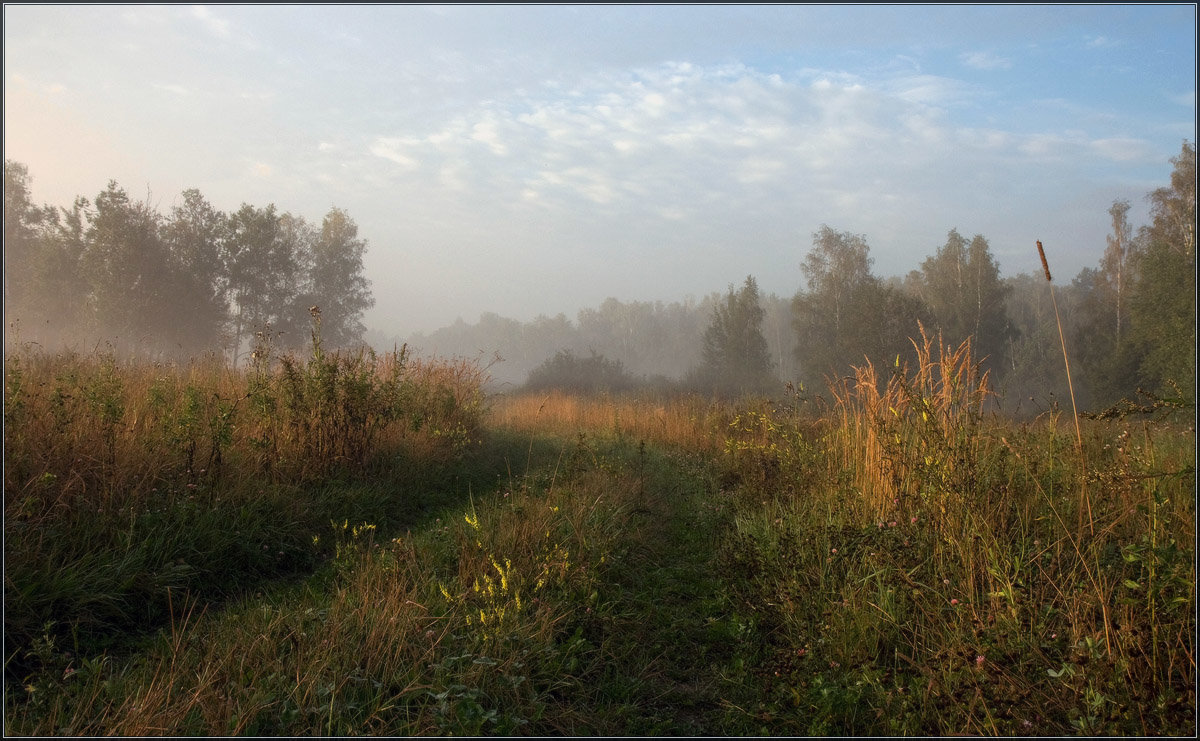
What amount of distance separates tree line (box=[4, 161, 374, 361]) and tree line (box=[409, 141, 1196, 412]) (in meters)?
16.2

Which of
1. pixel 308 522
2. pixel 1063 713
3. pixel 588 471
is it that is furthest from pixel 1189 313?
pixel 308 522

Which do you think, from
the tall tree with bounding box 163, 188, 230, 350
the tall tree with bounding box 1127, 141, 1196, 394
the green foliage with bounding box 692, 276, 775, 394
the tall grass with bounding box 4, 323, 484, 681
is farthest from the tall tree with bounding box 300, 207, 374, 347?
the tall tree with bounding box 1127, 141, 1196, 394

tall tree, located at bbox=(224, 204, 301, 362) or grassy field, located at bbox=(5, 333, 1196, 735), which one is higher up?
tall tree, located at bbox=(224, 204, 301, 362)

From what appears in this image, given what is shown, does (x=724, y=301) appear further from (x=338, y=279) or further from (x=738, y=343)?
(x=338, y=279)

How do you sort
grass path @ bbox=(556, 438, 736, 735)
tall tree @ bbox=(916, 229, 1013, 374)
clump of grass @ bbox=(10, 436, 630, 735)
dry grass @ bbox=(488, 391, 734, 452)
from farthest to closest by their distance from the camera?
1. tall tree @ bbox=(916, 229, 1013, 374)
2. dry grass @ bbox=(488, 391, 734, 452)
3. grass path @ bbox=(556, 438, 736, 735)
4. clump of grass @ bbox=(10, 436, 630, 735)

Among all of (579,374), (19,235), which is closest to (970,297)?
(579,374)

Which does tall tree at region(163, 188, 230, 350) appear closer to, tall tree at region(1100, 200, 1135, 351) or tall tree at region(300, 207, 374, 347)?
tall tree at region(300, 207, 374, 347)

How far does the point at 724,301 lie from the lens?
140ft

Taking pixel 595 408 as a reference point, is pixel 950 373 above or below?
above

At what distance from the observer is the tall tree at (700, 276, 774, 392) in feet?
121

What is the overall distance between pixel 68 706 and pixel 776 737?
289 centimetres

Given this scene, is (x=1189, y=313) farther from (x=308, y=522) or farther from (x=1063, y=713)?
(x=308, y=522)

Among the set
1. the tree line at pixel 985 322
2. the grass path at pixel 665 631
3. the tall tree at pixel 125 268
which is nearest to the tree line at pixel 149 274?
the tall tree at pixel 125 268

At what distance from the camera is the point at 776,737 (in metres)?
2.45
